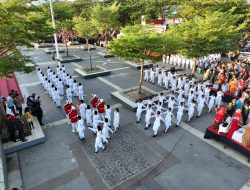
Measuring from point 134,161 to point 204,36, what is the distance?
418 inches

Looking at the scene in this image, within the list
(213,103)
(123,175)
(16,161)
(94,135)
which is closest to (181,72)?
(213,103)

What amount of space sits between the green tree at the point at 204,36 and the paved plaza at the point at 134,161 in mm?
5865

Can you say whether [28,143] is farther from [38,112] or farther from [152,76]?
[152,76]

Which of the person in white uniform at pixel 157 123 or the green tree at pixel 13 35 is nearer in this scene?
the green tree at pixel 13 35

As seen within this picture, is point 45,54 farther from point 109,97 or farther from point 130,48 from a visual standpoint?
point 130,48

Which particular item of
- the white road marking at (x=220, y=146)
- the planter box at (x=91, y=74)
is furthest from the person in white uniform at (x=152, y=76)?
the white road marking at (x=220, y=146)

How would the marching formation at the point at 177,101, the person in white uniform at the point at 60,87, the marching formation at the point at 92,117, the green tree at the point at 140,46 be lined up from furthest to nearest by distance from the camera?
the person in white uniform at the point at 60,87 → the green tree at the point at 140,46 → the marching formation at the point at 177,101 → the marching formation at the point at 92,117

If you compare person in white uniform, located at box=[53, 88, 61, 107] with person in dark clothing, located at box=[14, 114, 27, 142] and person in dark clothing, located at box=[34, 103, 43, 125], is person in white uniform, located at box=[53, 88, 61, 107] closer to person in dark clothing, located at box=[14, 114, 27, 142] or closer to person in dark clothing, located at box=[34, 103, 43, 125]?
person in dark clothing, located at box=[34, 103, 43, 125]

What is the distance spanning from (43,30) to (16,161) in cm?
678

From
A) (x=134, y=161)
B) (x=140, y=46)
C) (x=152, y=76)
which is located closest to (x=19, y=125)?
(x=134, y=161)

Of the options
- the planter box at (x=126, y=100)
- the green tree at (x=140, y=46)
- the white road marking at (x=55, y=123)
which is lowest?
the white road marking at (x=55, y=123)

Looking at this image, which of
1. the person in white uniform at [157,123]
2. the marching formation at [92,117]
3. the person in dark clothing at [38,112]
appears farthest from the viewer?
the person in dark clothing at [38,112]

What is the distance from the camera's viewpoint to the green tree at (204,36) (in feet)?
49.0

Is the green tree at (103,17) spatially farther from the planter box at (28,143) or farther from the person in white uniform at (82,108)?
the planter box at (28,143)
